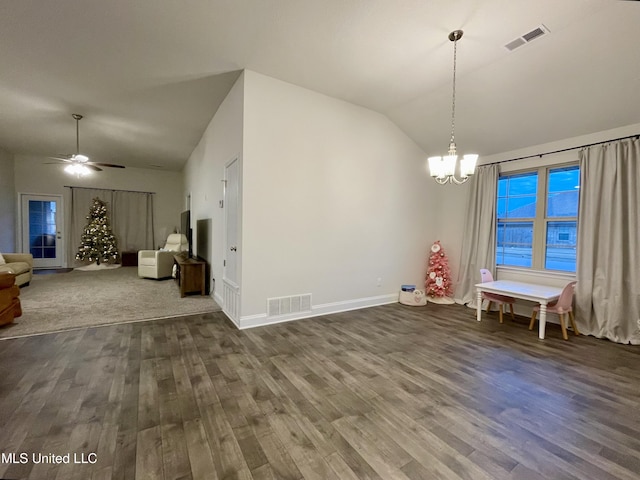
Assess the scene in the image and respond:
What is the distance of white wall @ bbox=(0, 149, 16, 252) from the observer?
6.81 metres

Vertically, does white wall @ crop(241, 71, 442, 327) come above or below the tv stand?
above

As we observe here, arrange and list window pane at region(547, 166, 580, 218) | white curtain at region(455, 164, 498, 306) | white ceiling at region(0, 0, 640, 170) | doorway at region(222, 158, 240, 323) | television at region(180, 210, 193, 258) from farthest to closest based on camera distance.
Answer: television at region(180, 210, 193, 258), white curtain at region(455, 164, 498, 306), window pane at region(547, 166, 580, 218), doorway at region(222, 158, 240, 323), white ceiling at region(0, 0, 640, 170)

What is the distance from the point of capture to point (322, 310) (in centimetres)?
425

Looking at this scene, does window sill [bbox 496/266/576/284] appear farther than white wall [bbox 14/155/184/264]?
No

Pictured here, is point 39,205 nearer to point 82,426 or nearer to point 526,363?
point 82,426

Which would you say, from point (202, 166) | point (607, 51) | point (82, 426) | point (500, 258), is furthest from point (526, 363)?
point (202, 166)

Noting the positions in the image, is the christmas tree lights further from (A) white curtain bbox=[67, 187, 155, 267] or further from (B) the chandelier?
(B) the chandelier

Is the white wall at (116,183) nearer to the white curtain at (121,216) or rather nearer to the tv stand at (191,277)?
the white curtain at (121,216)

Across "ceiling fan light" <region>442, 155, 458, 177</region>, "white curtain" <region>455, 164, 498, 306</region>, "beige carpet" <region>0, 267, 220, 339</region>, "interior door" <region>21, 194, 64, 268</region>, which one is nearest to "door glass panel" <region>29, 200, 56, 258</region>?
"interior door" <region>21, 194, 64, 268</region>

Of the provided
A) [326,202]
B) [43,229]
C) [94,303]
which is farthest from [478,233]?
[43,229]

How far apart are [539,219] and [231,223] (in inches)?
187

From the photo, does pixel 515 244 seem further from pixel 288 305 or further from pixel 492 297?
pixel 288 305

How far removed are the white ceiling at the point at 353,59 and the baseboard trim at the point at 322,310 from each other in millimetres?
3028

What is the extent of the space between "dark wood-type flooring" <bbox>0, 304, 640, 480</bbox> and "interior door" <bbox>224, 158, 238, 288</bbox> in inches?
35.4
